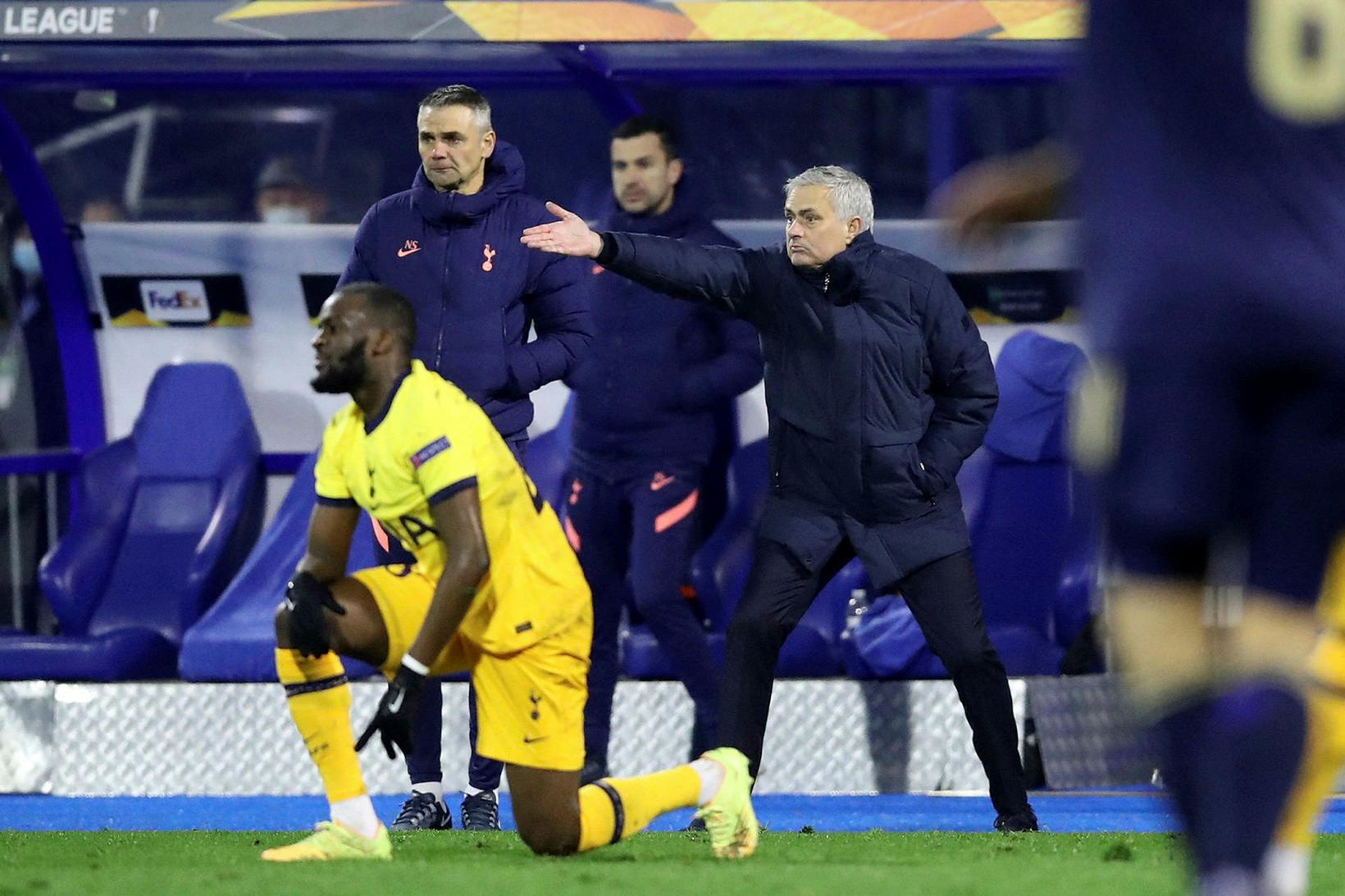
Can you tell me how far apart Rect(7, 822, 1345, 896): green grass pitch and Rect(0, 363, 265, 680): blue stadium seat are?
2.39m

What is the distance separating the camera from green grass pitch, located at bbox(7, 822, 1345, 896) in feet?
14.1

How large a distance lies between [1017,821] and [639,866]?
5.34 ft

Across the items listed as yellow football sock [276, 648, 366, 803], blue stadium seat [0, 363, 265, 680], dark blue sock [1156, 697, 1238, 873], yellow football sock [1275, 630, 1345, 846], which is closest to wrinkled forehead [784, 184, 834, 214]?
yellow football sock [276, 648, 366, 803]

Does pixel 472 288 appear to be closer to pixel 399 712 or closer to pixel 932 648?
pixel 932 648

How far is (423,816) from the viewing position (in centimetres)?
616

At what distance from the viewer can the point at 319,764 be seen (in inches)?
196

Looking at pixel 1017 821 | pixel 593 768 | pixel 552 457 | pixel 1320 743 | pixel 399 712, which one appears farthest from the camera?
pixel 552 457

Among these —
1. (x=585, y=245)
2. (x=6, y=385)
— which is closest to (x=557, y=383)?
(x=6, y=385)

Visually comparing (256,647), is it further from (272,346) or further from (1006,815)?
(1006,815)

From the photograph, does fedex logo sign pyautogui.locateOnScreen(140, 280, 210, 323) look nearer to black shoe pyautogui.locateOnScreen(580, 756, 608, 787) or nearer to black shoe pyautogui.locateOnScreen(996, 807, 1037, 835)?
black shoe pyautogui.locateOnScreen(580, 756, 608, 787)

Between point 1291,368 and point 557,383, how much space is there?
623 cm

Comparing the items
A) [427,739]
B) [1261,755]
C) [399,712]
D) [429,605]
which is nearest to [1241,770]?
[1261,755]

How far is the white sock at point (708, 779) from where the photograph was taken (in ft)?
16.6

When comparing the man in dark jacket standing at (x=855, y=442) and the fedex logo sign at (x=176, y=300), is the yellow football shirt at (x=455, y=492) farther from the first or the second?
the fedex logo sign at (x=176, y=300)
